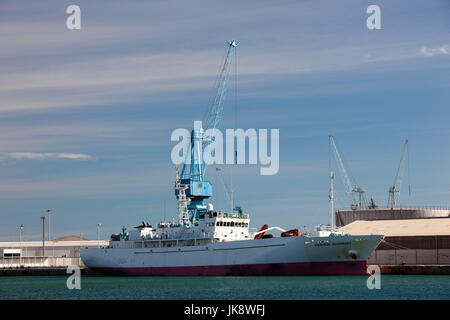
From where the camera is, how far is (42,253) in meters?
138

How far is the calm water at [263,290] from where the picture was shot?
172 feet

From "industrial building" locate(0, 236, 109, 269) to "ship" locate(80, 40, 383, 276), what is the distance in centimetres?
2986

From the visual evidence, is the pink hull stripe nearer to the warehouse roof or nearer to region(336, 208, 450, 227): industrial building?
the warehouse roof

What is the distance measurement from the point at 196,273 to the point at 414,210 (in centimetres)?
5514

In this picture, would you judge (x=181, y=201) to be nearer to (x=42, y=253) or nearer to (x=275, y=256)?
(x=275, y=256)

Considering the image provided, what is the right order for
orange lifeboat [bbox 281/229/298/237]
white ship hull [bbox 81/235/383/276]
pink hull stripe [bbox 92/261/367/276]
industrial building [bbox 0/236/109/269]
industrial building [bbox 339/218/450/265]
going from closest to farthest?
white ship hull [bbox 81/235/383/276], pink hull stripe [bbox 92/261/367/276], orange lifeboat [bbox 281/229/298/237], industrial building [bbox 339/218/450/265], industrial building [bbox 0/236/109/269]

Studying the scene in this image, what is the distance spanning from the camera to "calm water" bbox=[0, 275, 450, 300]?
52.3 metres

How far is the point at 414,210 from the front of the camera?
393 ft

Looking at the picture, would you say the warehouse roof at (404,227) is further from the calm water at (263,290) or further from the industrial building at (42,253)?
the industrial building at (42,253)

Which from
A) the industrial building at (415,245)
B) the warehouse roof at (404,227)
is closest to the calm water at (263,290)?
the industrial building at (415,245)

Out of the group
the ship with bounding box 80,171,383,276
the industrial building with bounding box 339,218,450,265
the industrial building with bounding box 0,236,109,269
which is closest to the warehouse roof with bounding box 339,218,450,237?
the industrial building with bounding box 339,218,450,265

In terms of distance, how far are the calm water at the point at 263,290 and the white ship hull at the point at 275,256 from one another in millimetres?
2299
